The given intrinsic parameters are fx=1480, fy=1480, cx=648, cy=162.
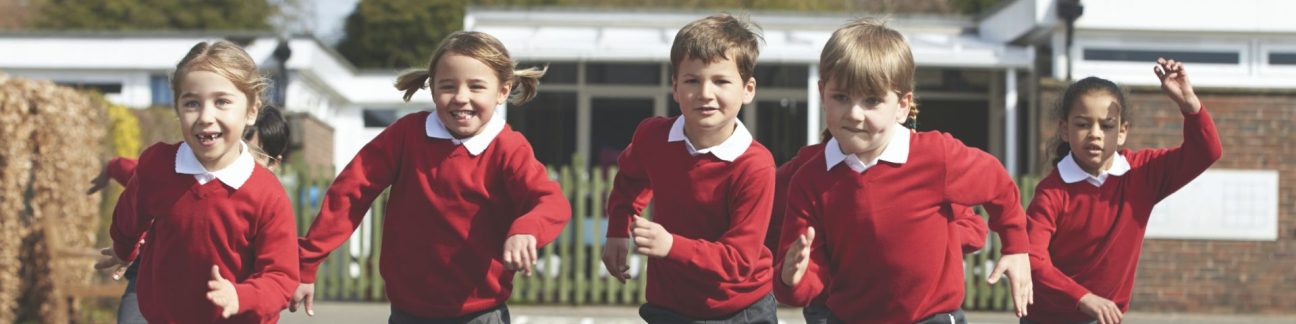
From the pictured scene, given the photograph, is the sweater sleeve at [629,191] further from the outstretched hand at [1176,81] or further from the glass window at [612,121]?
the glass window at [612,121]

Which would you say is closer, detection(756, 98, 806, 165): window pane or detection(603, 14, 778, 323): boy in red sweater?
detection(603, 14, 778, 323): boy in red sweater

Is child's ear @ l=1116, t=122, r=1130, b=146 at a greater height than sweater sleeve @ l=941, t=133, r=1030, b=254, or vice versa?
child's ear @ l=1116, t=122, r=1130, b=146

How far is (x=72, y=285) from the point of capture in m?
9.93

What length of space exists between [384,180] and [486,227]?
14.3 inches

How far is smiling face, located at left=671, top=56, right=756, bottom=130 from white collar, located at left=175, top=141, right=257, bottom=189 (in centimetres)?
132

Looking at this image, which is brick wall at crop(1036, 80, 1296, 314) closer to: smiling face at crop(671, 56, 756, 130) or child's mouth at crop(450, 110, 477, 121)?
smiling face at crop(671, 56, 756, 130)

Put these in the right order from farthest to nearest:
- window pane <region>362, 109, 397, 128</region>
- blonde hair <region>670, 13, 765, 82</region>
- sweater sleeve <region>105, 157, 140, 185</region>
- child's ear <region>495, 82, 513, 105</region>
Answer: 1. window pane <region>362, 109, 397, 128</region>
2. sweater sleeve <region>105, 157, 140, 185</region>
3. child's ear <region>495, 82, 513, 105</region>
4. blonde hair <region>670, 13, 765, 82</region>

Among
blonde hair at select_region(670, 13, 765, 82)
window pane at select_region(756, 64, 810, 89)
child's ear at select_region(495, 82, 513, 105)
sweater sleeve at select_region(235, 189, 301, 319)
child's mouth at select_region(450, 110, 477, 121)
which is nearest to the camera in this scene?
sweater sleeve at select_region(235, 189, 301, 319)

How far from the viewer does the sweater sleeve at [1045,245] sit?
Result: 16.2 feet

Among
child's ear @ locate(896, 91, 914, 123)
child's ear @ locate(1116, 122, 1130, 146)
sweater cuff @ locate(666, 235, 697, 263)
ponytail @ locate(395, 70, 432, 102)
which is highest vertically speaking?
ponytail @ locate(395, 70, 432, 102)

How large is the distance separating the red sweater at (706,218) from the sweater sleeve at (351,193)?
2.46 ft

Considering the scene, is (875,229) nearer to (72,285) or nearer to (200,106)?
(200,106)

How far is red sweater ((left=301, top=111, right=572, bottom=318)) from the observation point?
462 centimetres

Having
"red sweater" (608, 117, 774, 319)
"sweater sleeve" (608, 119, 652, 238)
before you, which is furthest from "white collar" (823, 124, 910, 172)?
"sweater sleeve" (608, 119, 652, 238)
